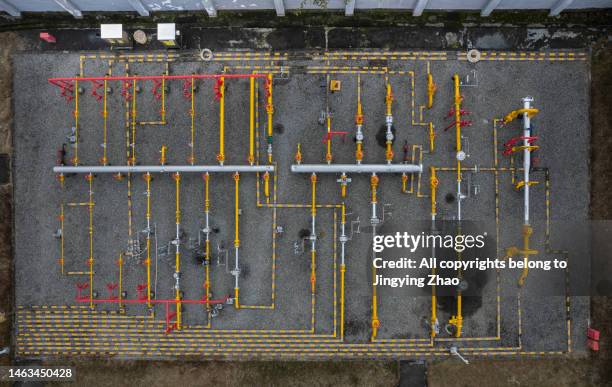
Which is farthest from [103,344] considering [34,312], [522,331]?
[522,331]

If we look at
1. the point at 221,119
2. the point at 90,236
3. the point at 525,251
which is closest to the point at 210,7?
the point at 221,119

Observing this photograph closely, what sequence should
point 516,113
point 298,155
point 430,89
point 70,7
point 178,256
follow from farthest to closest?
point 178,256, point 70,7, point 430,89, point 298,155, point 516,113

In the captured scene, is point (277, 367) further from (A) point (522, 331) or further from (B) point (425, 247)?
(A) point (522, 331)

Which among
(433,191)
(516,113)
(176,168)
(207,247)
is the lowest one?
(207,247)

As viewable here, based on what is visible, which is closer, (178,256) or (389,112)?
(389,112)

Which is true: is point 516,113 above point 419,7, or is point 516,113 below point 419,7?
below

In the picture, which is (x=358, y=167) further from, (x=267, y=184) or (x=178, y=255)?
(x=178, y=255)

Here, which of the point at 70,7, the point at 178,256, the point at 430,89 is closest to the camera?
the point at 430,89
